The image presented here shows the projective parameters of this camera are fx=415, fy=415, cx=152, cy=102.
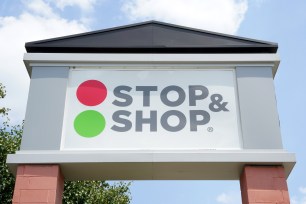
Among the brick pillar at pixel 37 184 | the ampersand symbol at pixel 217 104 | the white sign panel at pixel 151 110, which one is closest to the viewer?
the brick pillar at pixel 37 184

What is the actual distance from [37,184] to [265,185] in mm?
2724

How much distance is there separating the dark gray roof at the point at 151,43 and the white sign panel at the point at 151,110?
314mm

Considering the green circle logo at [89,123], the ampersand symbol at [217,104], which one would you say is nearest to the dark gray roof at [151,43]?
the ampersand symbol at [217,104]

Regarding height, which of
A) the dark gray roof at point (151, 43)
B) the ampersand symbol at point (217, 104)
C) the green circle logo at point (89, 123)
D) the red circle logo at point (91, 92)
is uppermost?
the dark gray roof at point (151, 43)

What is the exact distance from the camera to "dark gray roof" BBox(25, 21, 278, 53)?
581cm

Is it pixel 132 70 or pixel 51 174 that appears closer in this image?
pixel 51 174

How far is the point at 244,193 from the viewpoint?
16.8ft

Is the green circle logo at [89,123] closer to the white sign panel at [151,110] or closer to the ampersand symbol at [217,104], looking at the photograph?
the white sign panel at [151,110]

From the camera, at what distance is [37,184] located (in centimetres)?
495

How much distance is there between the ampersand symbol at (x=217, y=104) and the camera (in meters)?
5.55

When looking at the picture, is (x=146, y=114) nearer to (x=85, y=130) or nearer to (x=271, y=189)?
(x=85, y=130)

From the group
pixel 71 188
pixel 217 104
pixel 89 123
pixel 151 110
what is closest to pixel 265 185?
pixel 217 104

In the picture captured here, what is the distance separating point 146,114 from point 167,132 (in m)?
0.39

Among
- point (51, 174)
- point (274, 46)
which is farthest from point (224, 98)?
point (51, 174)
